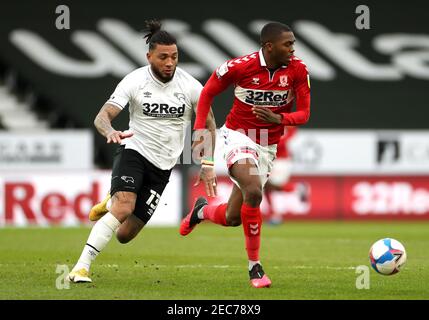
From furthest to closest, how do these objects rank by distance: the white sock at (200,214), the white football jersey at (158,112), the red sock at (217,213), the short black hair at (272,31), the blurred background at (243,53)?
the blurred background at (243,53) < the white sock at (200,214) < the red sock at (217,213) < the white football jersey at (158,112) < the short black hair at (272,31)

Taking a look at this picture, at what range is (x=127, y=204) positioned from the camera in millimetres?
8930

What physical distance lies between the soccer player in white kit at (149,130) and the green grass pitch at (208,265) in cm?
62

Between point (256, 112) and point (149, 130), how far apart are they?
114 centimetres

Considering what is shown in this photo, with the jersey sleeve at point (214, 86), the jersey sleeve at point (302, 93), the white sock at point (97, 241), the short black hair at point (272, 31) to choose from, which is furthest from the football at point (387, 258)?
the white sock at point (97, 241)

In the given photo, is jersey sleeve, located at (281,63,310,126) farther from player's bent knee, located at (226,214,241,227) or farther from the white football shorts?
player's bent knee, located at (226,214,241,227)

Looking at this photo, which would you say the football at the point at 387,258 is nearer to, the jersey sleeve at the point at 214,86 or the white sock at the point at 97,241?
the jersey sleeve at the point at 214,86

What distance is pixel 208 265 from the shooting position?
10.9m

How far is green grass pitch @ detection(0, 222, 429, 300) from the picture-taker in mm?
8266

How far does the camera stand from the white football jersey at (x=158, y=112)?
9336 millimetres

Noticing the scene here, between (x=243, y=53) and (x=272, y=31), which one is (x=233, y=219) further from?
(x=243, y=53)

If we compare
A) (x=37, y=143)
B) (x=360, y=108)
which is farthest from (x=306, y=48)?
(x=37, y=143)

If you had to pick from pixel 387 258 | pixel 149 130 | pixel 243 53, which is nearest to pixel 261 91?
pixel 149 130

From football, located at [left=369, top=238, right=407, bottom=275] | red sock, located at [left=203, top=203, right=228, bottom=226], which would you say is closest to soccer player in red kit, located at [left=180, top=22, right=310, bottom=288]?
red sock, located at [left=203, top=203, right=228, bottom=226]

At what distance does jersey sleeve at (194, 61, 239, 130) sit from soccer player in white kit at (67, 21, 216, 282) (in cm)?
21
